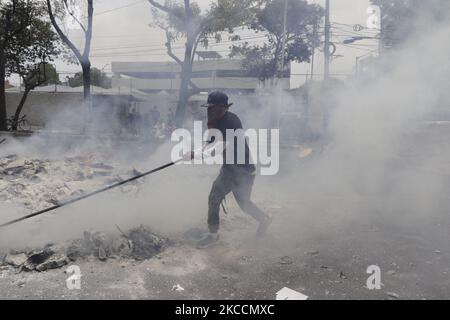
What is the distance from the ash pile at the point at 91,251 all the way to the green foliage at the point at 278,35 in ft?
49.0

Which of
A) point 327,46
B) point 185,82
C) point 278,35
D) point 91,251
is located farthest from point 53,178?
point 278,35

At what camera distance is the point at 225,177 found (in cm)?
416

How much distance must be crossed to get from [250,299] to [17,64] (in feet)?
57.0

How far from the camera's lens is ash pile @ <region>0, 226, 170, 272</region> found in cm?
347

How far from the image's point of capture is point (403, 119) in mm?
7012

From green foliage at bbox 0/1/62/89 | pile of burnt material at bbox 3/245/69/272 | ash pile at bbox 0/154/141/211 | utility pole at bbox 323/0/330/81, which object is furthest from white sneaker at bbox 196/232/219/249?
green foliage at bbox 0/1/62/89

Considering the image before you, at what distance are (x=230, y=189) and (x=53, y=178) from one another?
3.71 metres

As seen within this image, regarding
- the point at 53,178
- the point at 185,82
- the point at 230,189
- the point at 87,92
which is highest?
the point at 185,82

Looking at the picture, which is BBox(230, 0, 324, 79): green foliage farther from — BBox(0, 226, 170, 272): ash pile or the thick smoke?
BBox(0, 226, 170, 272): ash pile

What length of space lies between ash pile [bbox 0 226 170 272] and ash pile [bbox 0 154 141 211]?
4.34 feet

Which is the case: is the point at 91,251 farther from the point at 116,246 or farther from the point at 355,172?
the point at 355,172
